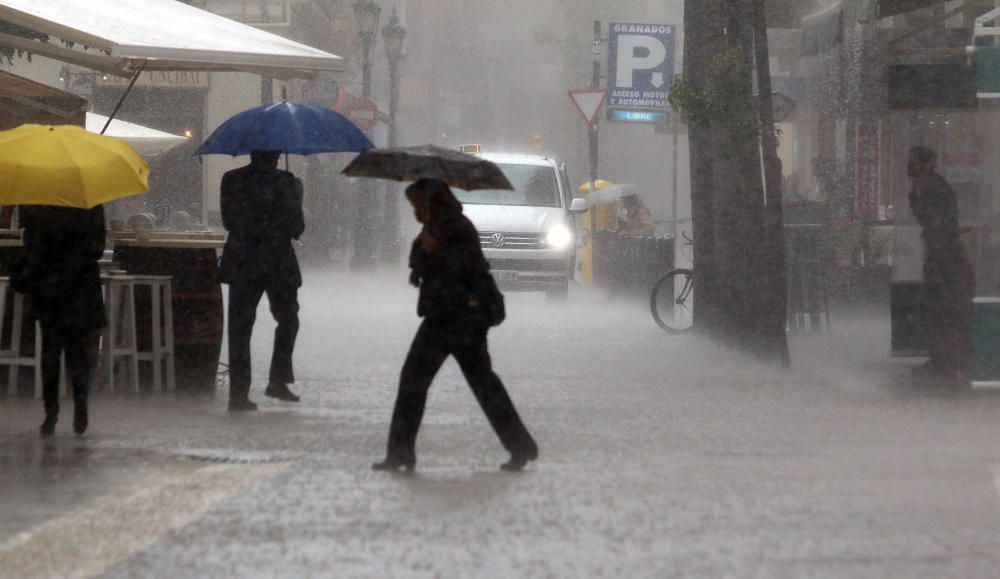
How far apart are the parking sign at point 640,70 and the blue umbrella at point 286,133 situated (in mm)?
19672

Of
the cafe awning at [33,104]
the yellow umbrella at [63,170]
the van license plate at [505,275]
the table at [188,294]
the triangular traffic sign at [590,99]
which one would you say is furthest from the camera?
the triangular traffic sign at [590,99]

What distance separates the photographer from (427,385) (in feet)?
31.3

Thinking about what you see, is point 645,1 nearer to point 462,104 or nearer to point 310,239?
point 310,239

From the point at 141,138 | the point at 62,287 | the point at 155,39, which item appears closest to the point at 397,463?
the point at 62,287

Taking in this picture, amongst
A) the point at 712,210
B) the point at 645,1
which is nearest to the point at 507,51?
the point at 645,1

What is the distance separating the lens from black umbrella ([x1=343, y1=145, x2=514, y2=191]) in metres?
9.42

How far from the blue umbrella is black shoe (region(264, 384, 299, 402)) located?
1639 millimetres

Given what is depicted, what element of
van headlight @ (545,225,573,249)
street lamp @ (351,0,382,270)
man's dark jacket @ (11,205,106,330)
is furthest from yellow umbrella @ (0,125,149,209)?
street lamp @ (351,0,382,270)

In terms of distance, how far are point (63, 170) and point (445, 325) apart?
294 cm

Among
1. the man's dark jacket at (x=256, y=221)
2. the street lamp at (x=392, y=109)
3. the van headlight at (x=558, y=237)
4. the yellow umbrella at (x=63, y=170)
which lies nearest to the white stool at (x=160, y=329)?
the man's dark jacket at (x=256, y=221)

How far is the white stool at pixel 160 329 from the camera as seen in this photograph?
44.1ft

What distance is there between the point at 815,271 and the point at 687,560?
555 inches

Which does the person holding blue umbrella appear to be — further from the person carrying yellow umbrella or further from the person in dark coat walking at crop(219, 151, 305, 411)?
the person carrying yellow umbrella

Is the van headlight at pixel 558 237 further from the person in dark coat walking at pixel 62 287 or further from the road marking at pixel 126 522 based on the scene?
the road marking at pixel 126 522
